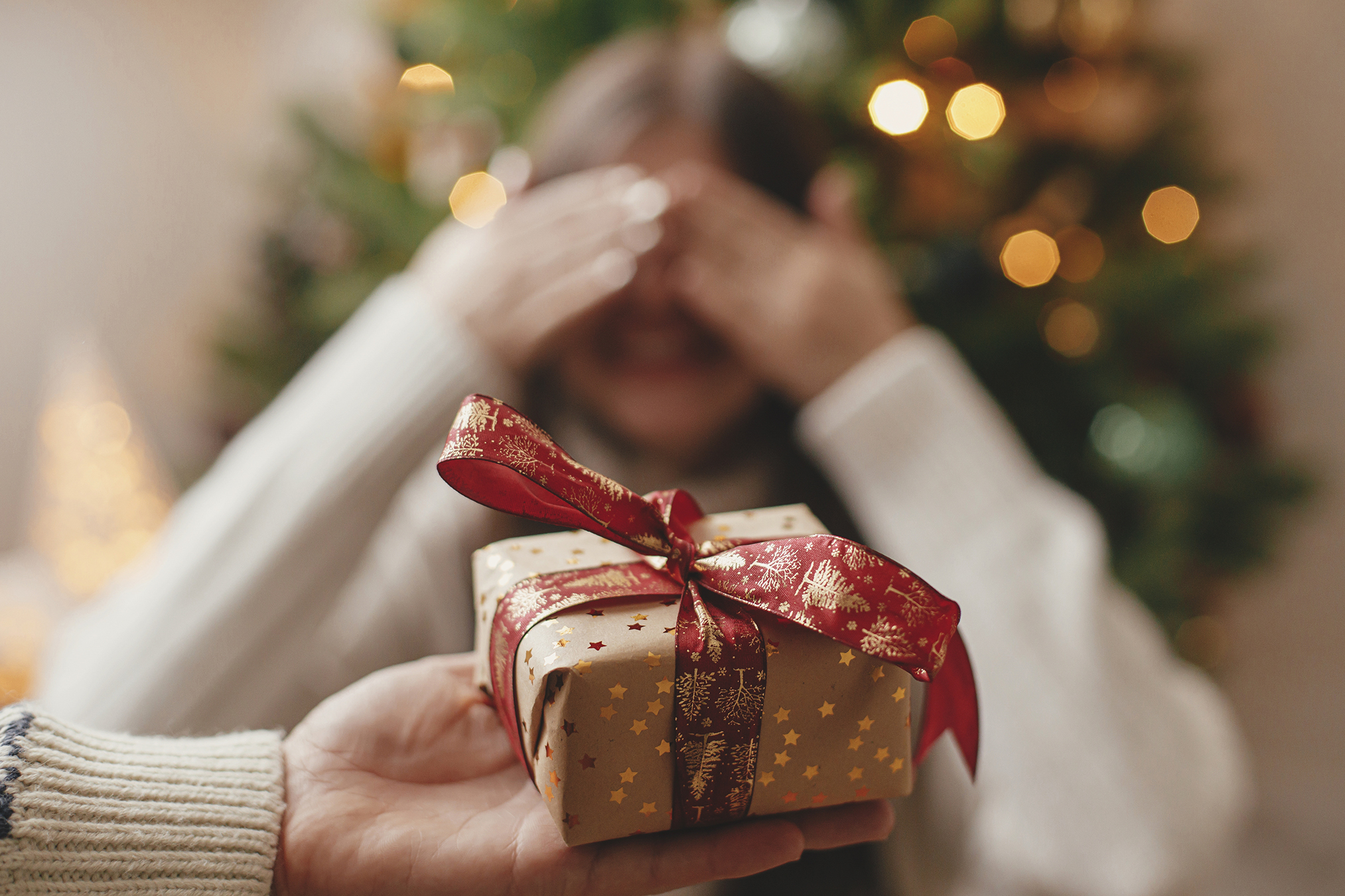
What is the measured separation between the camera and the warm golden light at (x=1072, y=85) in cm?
90

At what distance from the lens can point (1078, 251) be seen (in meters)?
0.93

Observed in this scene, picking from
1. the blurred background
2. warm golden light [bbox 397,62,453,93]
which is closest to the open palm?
the blurred background

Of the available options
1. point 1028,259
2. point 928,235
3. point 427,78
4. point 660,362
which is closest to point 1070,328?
point 1028,259

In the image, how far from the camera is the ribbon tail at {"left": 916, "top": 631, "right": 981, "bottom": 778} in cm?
21

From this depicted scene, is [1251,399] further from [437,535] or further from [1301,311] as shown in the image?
[437,535]

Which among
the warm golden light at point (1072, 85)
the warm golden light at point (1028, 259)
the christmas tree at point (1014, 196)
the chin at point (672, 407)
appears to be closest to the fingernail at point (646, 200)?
the chin at point (672, 407)

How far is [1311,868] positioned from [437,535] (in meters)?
0.56

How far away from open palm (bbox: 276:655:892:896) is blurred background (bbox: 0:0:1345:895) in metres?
0.33

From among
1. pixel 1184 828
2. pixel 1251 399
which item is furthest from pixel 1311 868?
pixel 1251 399

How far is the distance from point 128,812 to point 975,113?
0.92 m

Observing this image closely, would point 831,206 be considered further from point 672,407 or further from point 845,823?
point 845,823

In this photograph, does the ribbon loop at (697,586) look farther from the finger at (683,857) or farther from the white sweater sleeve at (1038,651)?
the white sweater sleeve at (1038,651)

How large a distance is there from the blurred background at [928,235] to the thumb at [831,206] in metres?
0.18

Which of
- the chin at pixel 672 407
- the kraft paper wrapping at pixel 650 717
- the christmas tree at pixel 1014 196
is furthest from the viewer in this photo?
the christmas tree at pixel 1014 196
